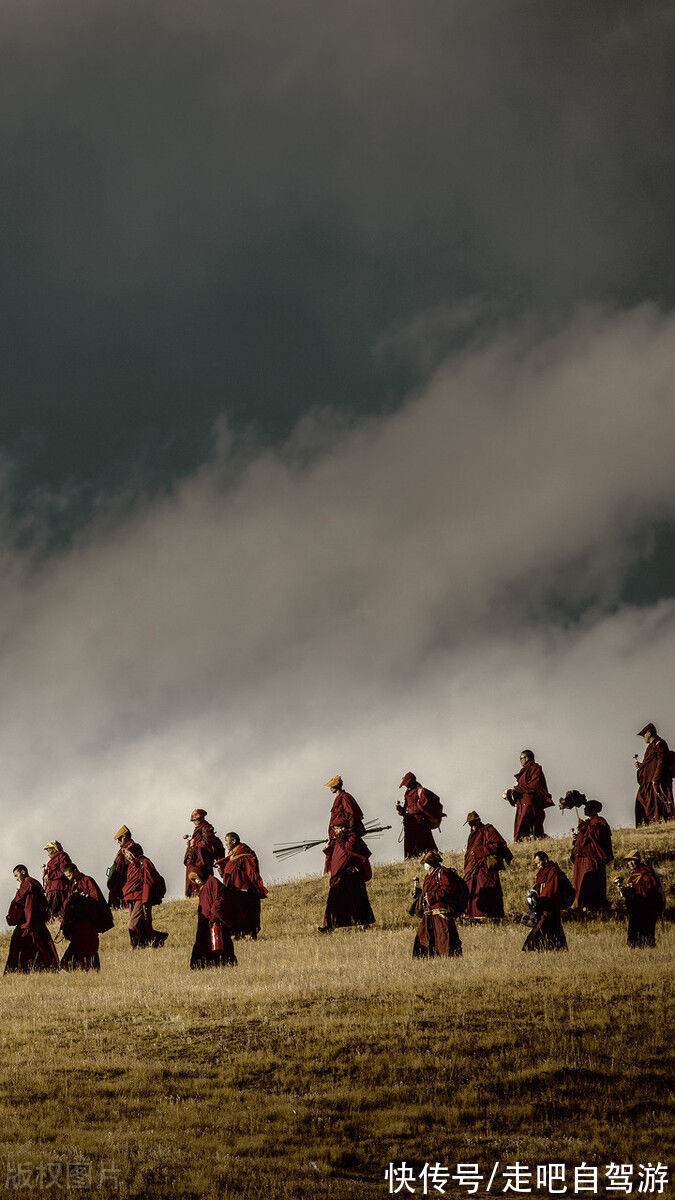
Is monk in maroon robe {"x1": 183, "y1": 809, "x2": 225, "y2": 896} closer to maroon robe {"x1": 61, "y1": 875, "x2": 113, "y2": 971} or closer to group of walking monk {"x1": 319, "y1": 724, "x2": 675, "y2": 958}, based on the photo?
group of walking monk {"x1": 319, "y1": 724, "x2": 675, "y2": 958}

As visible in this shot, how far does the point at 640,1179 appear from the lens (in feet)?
35.2

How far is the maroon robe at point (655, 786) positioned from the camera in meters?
32.5

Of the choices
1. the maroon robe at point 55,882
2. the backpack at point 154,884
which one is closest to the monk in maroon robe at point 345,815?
the backpack at point 154,884

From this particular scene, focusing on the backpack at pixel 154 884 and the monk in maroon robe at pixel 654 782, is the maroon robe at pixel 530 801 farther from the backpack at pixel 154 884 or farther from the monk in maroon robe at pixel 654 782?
the backpack at pixel 154 884

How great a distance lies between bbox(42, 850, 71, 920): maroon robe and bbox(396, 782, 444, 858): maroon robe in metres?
9.27

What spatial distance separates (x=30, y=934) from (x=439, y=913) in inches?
315

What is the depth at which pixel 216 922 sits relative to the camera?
22422mm

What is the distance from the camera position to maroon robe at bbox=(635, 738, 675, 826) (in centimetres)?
3250

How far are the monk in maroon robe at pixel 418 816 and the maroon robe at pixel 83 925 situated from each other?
11787 millimetres

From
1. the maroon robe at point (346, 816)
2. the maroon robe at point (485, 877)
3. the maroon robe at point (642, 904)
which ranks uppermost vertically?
the maroon robe at point (346, 816)

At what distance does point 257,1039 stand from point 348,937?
9.48 meters

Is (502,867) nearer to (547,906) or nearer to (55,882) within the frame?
(547,906)

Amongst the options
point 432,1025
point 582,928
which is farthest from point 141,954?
point 432,1025

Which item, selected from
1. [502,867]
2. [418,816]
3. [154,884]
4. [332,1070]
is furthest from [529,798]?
[332,1070]
